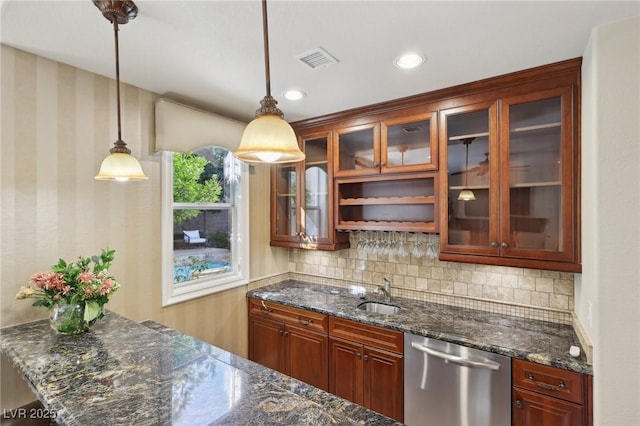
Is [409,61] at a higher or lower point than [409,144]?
higher

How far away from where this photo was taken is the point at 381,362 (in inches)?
88.7

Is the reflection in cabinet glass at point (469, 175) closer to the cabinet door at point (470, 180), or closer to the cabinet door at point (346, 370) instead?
the cabinet door at point (470, 180)

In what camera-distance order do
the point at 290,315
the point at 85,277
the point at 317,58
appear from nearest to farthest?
the point at 85,277 < the point at 317,58 < the point at 290,315

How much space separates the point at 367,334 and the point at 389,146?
1.50m

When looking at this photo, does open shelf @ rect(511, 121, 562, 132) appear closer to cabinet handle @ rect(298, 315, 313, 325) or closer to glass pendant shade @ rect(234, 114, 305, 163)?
glass pendant shade @ rect(234, 114, 305, 163)

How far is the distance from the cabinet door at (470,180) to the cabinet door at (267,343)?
1.67 m

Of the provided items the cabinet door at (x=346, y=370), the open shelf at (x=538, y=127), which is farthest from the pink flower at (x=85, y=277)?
the open shelf at (x=538, y=127)

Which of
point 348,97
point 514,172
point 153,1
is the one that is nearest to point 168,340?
point 153,1

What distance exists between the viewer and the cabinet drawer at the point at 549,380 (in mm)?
1606

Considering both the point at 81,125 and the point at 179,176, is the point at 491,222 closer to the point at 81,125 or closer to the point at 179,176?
the point at 179,176

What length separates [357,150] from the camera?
2779 mm

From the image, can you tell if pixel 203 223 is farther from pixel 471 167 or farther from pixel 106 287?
pixel 471 167

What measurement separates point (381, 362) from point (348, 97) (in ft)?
6.65

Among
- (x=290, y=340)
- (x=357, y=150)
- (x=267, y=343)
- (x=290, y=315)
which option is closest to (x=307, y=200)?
(x=357, y=150)
